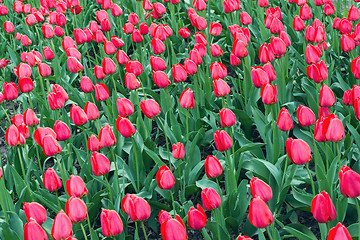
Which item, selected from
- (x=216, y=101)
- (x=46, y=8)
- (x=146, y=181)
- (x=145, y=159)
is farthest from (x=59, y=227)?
(x=46, y=8)

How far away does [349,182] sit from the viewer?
1.71m

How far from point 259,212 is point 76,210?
0.65 meters

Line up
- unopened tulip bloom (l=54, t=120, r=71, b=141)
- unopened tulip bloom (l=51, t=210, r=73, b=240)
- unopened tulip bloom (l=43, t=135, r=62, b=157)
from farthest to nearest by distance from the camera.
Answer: unopened tulip bloom (l=54, t=120, r=71, b=141) → unopened tulip bloom (l=43, t=135, r=62, b=157) → unopened tulip bloom (l=51, t=210, r=73, b=240)

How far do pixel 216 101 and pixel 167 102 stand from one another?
0.33m

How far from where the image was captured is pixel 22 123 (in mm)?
2729

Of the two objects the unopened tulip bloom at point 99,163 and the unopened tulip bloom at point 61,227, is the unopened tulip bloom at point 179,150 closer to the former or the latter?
the unopened tulip bloom at point 99,163

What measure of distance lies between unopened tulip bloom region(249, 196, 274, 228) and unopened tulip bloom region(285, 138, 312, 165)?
40 centimetres

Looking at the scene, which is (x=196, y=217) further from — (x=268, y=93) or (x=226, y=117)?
(x=268, y=93)

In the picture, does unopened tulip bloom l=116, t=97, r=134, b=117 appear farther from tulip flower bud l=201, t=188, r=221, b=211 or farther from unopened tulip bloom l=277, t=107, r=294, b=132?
tulip flower bud l=201, t=188, r=221, b=211

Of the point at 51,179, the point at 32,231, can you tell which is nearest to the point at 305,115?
the point at 51,179

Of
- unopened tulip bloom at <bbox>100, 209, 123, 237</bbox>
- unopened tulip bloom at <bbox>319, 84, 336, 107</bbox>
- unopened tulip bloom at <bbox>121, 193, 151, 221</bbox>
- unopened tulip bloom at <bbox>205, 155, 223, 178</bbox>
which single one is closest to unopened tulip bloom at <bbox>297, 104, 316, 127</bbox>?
unopened tulip bloom at <bbox>319, 84, 336, 107</bbox>

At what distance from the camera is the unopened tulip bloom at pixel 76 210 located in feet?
6.16

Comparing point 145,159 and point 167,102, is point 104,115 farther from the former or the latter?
point 145,159

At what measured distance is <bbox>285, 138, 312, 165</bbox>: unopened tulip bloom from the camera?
6.57 feet
